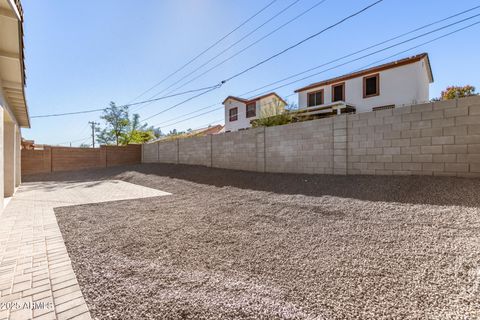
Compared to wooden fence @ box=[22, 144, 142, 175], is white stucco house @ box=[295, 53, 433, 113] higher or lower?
higher

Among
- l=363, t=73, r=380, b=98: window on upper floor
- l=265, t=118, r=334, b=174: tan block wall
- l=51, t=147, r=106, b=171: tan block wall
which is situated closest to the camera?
l=265, t=118, r=334, b=174: tan block wall

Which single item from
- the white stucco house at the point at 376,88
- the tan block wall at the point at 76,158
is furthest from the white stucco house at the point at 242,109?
the tan block wall at the point at 76,158

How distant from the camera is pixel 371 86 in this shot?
1415 cm

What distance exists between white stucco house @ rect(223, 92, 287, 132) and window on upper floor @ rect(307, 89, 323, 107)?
4080 millimetres

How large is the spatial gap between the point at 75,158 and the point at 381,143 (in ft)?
62.3

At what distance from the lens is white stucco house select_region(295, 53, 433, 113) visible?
499 inches

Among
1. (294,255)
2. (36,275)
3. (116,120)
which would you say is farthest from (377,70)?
(116,120)

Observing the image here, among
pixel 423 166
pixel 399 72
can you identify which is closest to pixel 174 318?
pixel 423 166

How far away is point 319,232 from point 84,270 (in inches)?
119

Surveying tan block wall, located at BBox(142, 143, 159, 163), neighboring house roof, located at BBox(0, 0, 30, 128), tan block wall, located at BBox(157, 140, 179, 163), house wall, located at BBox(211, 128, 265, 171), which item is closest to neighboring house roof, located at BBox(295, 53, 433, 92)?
house wall, located at BBox(211, 128, 265, 171)

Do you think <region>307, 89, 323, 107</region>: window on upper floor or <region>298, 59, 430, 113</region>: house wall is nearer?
<region>298, 59, 430, 113</region>: house wall

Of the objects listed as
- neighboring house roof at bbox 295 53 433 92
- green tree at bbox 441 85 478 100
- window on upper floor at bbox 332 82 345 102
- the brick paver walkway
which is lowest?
the brick paver walkway

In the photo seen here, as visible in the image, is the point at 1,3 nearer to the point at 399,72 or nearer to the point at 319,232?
the point at 319,232

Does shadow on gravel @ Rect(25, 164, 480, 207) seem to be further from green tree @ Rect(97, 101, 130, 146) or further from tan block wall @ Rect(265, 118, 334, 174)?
green tree @ Rect(97, 101, 130, 146)
